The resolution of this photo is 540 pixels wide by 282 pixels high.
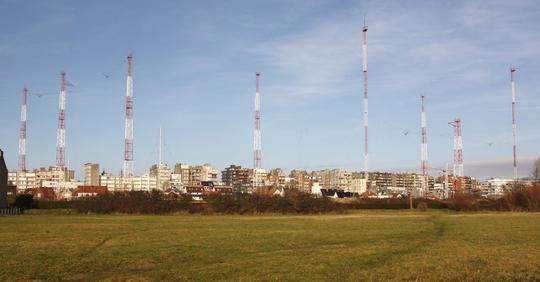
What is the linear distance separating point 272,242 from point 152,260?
9.62 metres

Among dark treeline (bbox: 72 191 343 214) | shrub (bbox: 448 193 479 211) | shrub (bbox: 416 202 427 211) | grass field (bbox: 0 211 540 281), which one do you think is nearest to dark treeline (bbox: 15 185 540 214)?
dark treeline (bbox: 72 191 343 214)

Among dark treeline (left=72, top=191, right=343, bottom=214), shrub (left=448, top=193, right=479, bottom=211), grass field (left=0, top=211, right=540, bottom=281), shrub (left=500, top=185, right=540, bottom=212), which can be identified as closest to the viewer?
grass field (left=0, top=211, right=540, bottom=281)

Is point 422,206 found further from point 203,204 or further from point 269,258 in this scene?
point 269,258

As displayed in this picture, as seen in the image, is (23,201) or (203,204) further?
(23,201)

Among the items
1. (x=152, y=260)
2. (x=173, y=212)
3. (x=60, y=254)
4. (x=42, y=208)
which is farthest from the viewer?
(x=42, y=208)

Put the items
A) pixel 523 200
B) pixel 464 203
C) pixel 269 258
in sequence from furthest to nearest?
pixel 464 203, pixel 523 200, pixel 269 258

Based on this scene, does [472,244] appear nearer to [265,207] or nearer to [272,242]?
[272,242]

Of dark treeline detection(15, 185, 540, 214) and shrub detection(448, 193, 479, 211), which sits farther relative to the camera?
shrub detection(448, 193, 479, 211)

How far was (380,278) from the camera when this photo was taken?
56.0 ft

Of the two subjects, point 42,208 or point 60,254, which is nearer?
point 60,254

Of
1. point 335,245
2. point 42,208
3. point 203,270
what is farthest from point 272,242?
point 42,208

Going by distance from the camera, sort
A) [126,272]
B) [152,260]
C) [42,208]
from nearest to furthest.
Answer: [126,272] < [152,260] < [42,208]

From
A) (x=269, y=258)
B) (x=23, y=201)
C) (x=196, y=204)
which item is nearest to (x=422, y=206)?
(x=196, y=204)

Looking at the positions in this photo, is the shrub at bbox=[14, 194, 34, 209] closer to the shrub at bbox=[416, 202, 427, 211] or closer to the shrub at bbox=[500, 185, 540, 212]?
the shrub at bbox=[416, 202, 427, 211]
